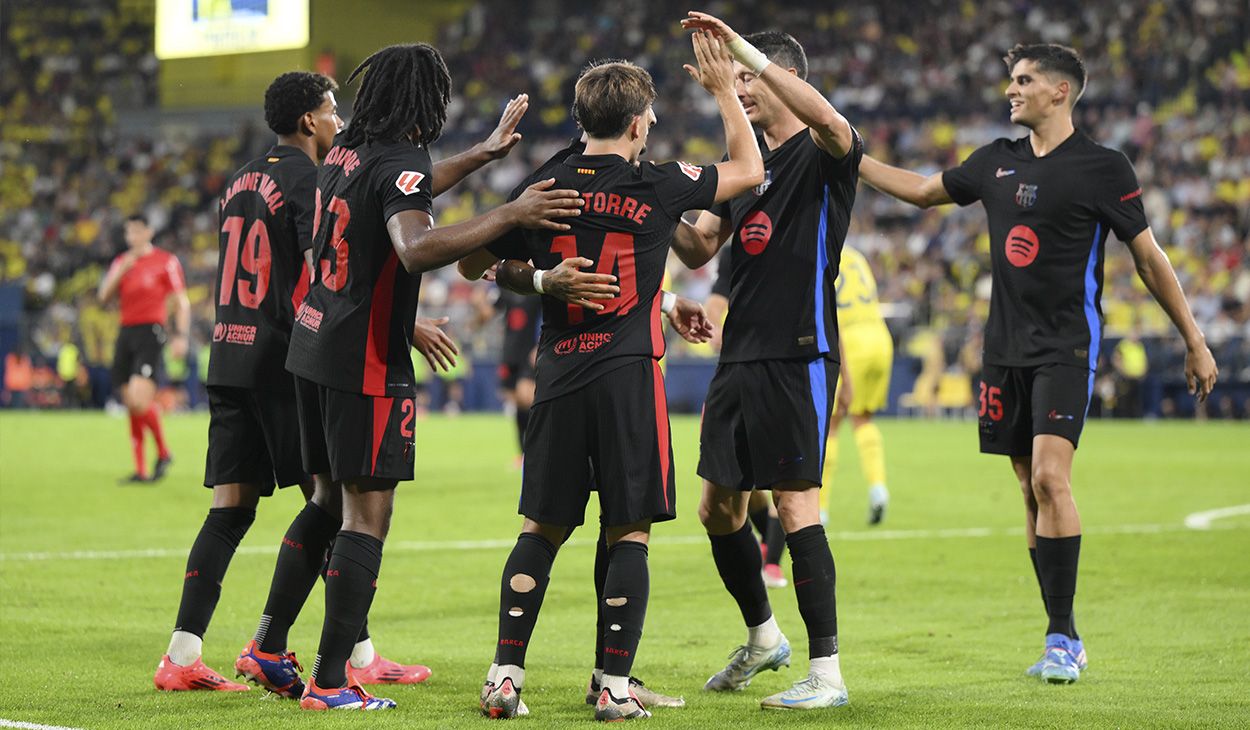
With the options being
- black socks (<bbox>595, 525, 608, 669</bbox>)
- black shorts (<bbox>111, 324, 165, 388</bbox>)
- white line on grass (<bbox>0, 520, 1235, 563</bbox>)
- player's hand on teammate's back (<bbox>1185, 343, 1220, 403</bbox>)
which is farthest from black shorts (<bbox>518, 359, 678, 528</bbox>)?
black shorts (<bbox>111, 324, 165, 388</bbox>)

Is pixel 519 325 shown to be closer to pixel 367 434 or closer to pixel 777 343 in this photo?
pixel 777 343

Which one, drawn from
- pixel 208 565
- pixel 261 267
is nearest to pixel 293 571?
pixel 208 565

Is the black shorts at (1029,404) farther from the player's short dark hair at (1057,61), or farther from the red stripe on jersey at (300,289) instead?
the red stripe on jersey at (300,289)

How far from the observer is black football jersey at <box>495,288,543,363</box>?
15906 millimetres

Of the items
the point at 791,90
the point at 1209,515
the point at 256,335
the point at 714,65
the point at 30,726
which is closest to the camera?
the point at 30,726

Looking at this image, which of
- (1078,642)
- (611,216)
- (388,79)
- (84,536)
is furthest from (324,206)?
(84,536)

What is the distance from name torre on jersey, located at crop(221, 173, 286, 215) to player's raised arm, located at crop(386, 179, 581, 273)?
41.3 inches

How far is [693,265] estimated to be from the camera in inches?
236

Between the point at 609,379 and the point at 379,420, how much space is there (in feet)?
2.70

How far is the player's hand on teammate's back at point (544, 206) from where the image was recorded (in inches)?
200

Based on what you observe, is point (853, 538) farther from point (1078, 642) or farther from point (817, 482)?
point (817, 482)

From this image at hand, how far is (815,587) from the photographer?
554 centimetres

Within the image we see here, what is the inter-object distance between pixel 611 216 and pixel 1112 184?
101 inches

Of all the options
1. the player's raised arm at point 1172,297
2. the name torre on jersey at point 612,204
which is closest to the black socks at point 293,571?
the name torre on jersey at point 612,204
